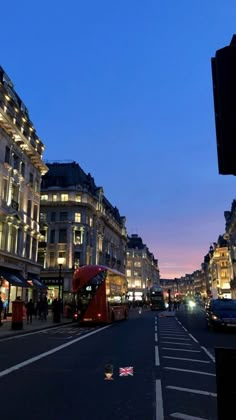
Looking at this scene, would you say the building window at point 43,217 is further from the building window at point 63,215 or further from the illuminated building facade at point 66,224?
the building window at point 63,215

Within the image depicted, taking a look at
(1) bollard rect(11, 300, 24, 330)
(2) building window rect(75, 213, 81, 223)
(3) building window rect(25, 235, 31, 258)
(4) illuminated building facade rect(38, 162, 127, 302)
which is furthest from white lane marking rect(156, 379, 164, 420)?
(2) building window rect(75, 213, 81, 223)

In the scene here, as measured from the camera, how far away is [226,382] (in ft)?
9.88

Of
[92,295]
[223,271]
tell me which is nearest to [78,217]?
[92,295]

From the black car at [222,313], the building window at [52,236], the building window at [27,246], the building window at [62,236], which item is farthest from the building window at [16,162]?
the building window at [52,236]

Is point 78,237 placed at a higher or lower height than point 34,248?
higher

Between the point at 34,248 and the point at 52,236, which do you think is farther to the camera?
the point at 52,236

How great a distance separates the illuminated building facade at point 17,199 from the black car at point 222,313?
56.6ft

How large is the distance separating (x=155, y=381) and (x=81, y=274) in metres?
21.5

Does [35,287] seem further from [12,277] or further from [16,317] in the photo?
[16,317]

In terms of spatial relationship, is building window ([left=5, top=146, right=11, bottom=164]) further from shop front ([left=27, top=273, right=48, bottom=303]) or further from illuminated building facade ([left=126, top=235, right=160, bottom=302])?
illuminated building facade ([left=126, top=235, right=160, bottom=302])

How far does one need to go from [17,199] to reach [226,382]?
3817 centimetres

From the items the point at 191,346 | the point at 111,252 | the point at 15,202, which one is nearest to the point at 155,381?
the point at 191,346

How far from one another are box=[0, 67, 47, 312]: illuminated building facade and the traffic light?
107ft

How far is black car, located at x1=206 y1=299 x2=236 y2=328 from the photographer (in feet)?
72.1
